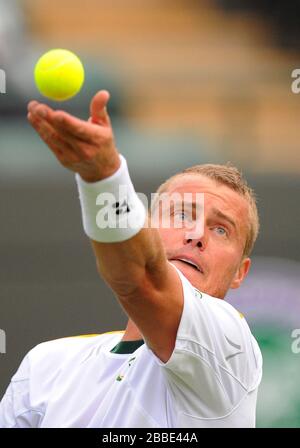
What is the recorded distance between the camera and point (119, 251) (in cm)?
189

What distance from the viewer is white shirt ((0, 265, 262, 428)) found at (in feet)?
6.70

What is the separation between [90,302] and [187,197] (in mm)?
3243

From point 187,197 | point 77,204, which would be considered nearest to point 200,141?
point 77,204

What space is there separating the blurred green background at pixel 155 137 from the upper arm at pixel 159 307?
349 centimetres

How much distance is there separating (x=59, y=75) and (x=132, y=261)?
447 millimetres

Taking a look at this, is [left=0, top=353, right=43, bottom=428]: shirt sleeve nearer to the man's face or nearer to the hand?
the man's face

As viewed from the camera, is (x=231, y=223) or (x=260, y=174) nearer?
(x=231, y=223)

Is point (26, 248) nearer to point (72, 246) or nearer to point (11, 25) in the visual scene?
point (72, 246)

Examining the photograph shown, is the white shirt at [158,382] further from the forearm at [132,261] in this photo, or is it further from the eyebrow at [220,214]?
the eyebrow at [220,214]

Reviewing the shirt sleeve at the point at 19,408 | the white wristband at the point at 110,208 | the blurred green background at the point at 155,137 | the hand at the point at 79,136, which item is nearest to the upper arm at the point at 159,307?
the white wristband at the point at 110,208

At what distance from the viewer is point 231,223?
250cm

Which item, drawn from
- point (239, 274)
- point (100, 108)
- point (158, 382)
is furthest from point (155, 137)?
point (100, 108)

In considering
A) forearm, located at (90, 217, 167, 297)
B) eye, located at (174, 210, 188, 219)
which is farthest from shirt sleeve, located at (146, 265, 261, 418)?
eye, located at (174, 210, 188, 219)

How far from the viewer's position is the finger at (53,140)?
1676 mm
